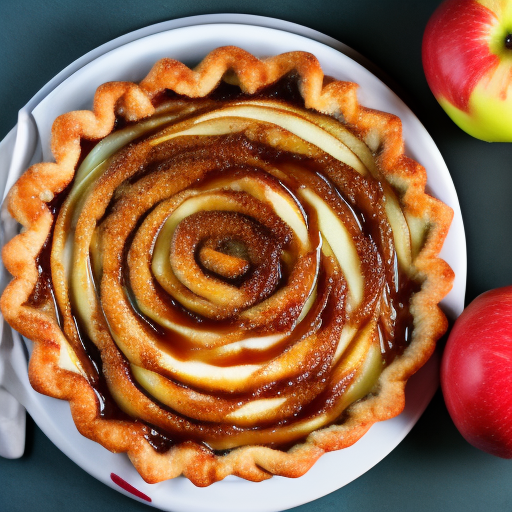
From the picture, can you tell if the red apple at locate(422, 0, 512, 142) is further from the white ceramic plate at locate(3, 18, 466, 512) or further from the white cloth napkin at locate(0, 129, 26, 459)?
the white cloth napkin at locate(0, 129, 26, 459)

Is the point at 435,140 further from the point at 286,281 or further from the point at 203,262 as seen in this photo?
the point at 203,262

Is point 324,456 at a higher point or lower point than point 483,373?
lower

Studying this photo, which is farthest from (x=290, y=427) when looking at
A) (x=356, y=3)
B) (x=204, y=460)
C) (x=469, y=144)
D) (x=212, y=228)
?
(x=356, y=3)

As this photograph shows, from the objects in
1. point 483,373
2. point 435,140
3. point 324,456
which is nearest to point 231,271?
point 324,456

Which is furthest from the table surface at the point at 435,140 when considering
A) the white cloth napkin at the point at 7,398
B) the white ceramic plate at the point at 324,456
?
the white ceramic plate at the point at 324,456

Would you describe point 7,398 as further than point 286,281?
Yes

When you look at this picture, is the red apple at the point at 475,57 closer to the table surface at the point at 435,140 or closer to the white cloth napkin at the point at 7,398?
the table surface at the point at 435,140
